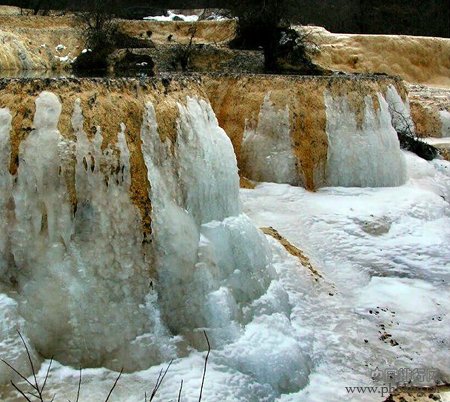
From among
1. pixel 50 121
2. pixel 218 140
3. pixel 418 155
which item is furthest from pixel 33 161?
pixel 418 155

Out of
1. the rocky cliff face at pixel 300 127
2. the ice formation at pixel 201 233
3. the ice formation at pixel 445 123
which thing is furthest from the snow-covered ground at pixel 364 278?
the ice formation at pixel 445 123

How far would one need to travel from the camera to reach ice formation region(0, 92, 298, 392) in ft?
14.4

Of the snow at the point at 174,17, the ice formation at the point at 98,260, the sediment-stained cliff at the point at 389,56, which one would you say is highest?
the snow at the point at 174,17

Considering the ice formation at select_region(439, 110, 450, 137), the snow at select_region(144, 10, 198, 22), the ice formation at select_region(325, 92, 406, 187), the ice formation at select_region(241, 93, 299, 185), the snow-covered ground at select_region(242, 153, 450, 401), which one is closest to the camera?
the snow-covered ground at select_region(242, 153, 450, 401)

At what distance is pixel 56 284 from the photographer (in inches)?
174

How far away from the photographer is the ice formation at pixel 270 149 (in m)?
8.65

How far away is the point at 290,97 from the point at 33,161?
206 inches

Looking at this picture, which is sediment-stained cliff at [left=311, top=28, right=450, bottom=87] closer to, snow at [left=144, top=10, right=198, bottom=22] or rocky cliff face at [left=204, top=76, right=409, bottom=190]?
rocky cliff face at [left=204, top=76, right=409, bottom=190]

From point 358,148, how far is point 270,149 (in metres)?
1.43

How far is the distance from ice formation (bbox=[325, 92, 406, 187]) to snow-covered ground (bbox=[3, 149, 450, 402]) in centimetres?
22

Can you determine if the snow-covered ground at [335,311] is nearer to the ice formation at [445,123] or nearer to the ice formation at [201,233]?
the ice formation at [201,233]

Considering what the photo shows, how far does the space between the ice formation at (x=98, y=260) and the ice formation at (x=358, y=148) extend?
4.33 metres

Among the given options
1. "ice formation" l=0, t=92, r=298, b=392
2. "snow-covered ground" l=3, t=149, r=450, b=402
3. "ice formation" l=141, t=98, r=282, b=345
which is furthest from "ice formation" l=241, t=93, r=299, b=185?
"ice formation" l=0, t=92, r=298, b=392

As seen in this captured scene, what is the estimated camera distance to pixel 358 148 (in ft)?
29.5
